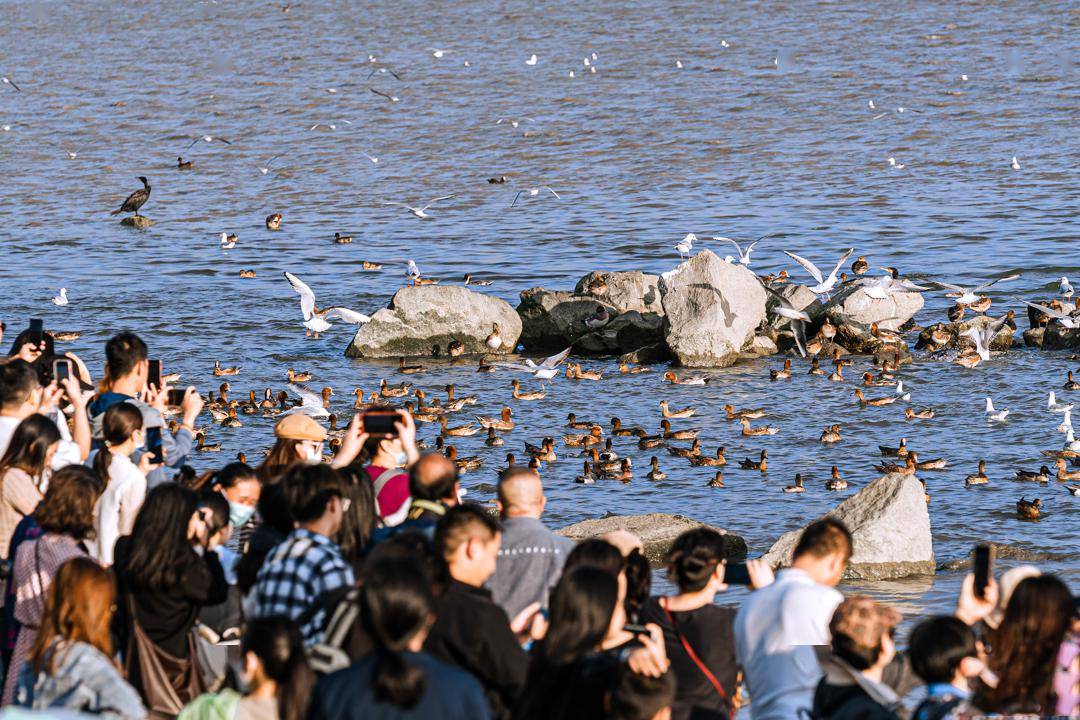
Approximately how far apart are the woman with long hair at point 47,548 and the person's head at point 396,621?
2.14 meters

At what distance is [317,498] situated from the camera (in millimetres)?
6562

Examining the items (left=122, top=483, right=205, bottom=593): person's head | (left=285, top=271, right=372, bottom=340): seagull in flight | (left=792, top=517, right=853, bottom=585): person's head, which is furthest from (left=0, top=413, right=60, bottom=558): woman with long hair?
(left=285, top=271, right=372, bottom=340): seagull in flight

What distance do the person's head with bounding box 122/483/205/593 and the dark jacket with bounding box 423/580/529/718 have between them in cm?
137

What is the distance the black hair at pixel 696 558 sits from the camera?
627 cm

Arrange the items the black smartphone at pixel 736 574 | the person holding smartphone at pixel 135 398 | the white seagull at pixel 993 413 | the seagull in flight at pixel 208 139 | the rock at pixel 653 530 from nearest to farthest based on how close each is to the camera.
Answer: the black smartphone at pixel 736 574 → the person holding smartphone at pixel 135 398 → the rock at pixel 653 530 → the white seagull at pixel 993 413 → the seagull in flight at pixel 208 139

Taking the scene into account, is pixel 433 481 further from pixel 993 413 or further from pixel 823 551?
pixel 993 413

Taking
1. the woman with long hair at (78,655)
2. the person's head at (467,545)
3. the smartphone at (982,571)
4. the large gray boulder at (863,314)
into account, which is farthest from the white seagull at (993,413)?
the woman with long hair at (78,655)

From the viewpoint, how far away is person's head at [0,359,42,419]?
8.42m

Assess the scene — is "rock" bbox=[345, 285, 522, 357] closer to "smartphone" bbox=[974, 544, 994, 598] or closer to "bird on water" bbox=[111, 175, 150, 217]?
"bird on water" bbox=[111, 175, 150, 217]

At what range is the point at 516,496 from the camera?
6.91 m

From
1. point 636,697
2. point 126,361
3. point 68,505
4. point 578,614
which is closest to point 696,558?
point 578,614

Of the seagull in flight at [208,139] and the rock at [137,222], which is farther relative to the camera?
the seagull in flight at [208,139]

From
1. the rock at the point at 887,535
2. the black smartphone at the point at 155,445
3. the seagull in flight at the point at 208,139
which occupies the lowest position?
the rock at the point at 887,535

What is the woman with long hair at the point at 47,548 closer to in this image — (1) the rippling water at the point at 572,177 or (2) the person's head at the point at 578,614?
(2) the person's head at the point at 578,614
